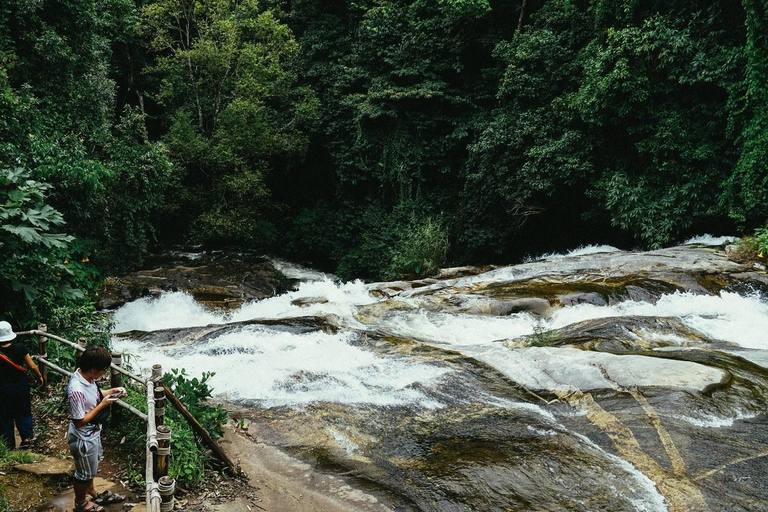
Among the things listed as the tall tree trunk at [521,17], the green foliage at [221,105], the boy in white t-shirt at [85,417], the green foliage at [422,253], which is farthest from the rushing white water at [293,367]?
the tall tree trunk at [521,17]

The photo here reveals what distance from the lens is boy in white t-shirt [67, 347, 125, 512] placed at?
4.09 m

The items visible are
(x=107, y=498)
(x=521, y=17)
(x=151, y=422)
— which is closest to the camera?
(x=151, y=422)

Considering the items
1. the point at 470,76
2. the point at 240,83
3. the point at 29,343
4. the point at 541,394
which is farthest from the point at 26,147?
the point at 470,76

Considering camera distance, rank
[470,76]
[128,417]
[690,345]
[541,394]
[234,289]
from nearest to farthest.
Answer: [128,417] < [541,394] < [690,345] < [234,289] < [470,76]

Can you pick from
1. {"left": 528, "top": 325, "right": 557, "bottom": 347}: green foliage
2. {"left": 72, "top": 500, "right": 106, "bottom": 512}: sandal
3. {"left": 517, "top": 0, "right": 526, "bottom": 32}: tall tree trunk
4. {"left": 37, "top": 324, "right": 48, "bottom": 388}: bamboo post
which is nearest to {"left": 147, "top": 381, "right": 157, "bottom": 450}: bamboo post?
{"left": 72, "top": 500, "right": 106, "bottom": 512}: sandal

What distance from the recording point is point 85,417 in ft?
13.5

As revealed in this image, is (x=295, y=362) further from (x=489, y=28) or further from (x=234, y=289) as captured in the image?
(x=489, y=28)

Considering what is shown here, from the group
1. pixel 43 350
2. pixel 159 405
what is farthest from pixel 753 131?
pixel 43 350

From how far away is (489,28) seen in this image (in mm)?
19750

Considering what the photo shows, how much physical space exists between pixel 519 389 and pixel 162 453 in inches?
177

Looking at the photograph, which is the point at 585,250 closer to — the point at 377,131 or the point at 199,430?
the point at 377,131

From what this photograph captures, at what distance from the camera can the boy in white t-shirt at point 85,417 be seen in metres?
4.09

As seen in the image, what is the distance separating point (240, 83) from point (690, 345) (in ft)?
53.1

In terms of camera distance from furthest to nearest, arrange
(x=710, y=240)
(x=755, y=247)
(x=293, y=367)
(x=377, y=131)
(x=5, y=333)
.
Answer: (x=377, y=131) < (x=710, y=240) < (x=755, y=247) < (x=293, y=367) < (x=5, y=333)
